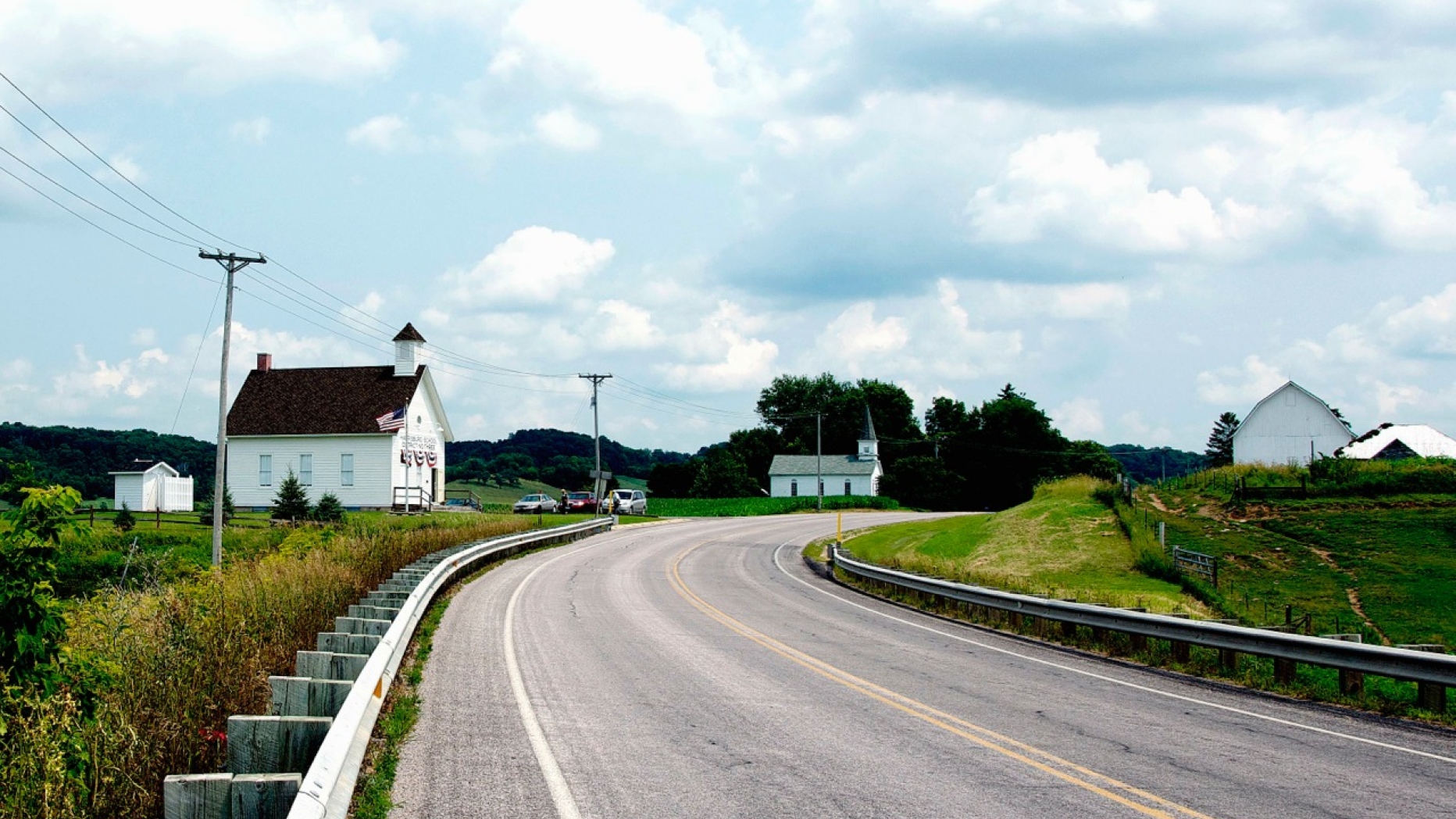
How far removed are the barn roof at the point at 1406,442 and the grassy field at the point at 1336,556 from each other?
27.5m

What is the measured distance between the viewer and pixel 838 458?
386 ft

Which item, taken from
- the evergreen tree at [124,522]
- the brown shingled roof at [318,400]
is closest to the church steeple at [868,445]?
the brown shingled roof at [318,400]

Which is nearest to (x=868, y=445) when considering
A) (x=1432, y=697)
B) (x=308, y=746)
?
(x=1432, y=697)

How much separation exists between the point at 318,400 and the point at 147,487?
39.4 feet

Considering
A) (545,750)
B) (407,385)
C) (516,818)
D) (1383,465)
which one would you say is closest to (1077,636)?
(545,750)

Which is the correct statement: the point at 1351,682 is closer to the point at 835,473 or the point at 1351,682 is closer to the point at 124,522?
the point at 124,522

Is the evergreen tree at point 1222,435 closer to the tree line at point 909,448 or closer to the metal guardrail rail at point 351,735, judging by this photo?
the tree line at point 909,448

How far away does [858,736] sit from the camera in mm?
9914

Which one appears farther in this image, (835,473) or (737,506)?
(835,473)

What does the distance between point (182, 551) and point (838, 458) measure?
82346 mm

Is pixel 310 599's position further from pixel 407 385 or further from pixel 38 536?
pixel 407 385

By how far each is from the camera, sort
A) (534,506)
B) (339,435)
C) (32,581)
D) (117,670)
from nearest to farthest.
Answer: (117,670)
(32,581)
(339,435)
(534,506)

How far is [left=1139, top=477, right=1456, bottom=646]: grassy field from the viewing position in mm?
28969

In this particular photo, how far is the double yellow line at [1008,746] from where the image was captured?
7684 millimetres
